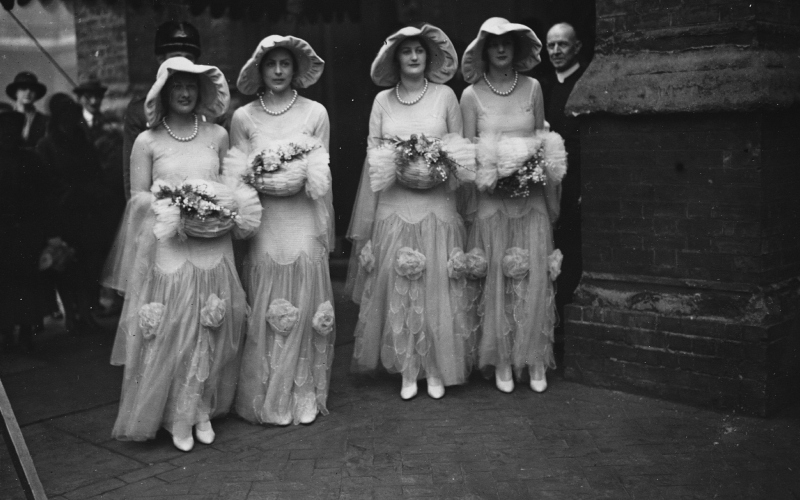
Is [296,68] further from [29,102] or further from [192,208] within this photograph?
[29,102]

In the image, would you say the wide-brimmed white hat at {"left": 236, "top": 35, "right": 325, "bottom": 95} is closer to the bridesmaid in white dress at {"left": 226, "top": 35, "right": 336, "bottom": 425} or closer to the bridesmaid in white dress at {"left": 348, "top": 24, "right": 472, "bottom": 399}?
the bridesmaid in white dress at {"left": 226, "top": 35, "right": 336, "bottom": 425}

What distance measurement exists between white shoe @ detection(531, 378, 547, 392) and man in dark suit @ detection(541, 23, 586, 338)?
1.19m

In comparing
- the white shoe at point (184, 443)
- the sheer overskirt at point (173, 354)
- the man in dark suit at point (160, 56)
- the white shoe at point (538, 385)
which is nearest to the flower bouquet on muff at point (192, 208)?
the sheer overskirt at point (173, 354)

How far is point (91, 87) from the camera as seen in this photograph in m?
8.67

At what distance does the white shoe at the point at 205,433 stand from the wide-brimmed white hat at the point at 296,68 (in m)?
2.23

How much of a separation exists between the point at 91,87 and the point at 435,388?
178 inches

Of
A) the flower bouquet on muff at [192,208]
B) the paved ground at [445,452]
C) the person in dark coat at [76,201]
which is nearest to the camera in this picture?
the paved ground at [445,452]

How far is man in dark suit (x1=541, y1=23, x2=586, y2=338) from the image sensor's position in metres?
7.50

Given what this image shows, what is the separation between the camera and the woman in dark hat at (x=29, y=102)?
25.7ft

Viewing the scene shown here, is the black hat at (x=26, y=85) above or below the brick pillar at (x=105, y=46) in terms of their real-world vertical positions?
below

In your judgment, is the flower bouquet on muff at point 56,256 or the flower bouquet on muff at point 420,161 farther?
the flower bouquet on muff at point 56,256

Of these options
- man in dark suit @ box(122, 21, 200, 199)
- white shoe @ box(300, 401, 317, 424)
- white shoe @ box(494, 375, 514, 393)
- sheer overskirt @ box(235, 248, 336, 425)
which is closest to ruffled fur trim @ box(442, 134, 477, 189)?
sheer overskirt @ box(235, 248, 336, 425)

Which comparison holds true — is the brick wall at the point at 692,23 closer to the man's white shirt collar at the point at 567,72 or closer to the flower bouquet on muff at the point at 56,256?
the man's white shirt collar at the point at 567,72

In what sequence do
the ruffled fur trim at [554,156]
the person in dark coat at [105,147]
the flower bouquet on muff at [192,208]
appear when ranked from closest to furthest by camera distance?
the flower bouquet on muff at [192,208]
the ruffled fur trim at [554,156]
the person in dark coat at [105,147]
